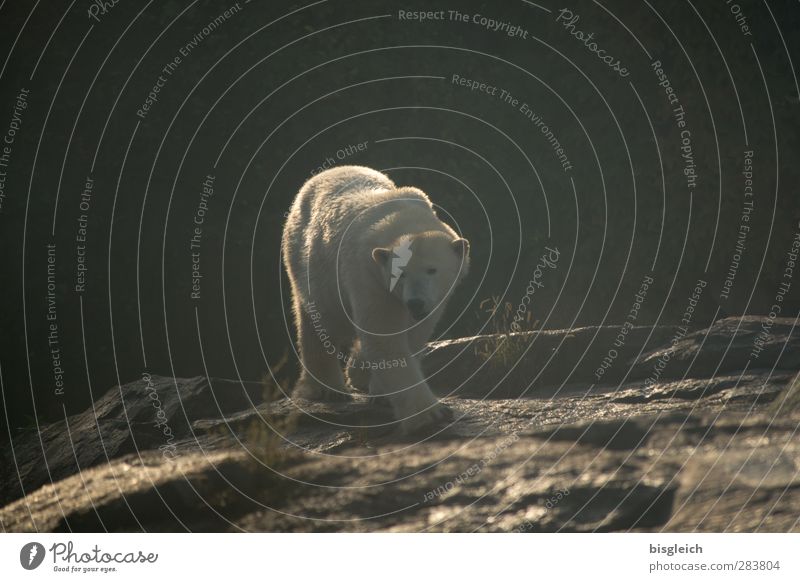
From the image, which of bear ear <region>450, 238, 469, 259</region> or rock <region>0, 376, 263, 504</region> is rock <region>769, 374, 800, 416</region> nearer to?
bear ear <region>450, 238, 469, 259</region>

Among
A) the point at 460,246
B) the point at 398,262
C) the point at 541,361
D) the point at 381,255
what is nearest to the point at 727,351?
the point at 541,361

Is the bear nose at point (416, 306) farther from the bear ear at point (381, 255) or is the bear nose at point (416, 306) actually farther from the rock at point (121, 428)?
the rock at point (121, 428)

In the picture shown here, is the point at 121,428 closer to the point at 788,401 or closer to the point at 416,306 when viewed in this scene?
the point at 416,306

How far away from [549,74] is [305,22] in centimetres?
355

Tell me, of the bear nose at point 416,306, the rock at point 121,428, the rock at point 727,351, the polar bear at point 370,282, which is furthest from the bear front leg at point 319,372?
the rock at point 727,351

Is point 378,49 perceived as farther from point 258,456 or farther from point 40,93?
point 258,456

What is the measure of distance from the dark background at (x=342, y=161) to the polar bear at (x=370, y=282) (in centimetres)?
149

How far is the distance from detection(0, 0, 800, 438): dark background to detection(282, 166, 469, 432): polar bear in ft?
4.89

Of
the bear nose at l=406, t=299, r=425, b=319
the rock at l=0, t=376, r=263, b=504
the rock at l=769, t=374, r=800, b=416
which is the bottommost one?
the rock at l=0, t=376, r=263, b=504

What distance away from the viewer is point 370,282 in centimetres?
801

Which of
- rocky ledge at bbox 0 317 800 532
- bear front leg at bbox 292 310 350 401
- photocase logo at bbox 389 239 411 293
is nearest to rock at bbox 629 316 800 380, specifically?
rocky ledge at bbox 0 317 800 532

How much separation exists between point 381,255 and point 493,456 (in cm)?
227

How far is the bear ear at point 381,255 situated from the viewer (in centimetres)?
767
